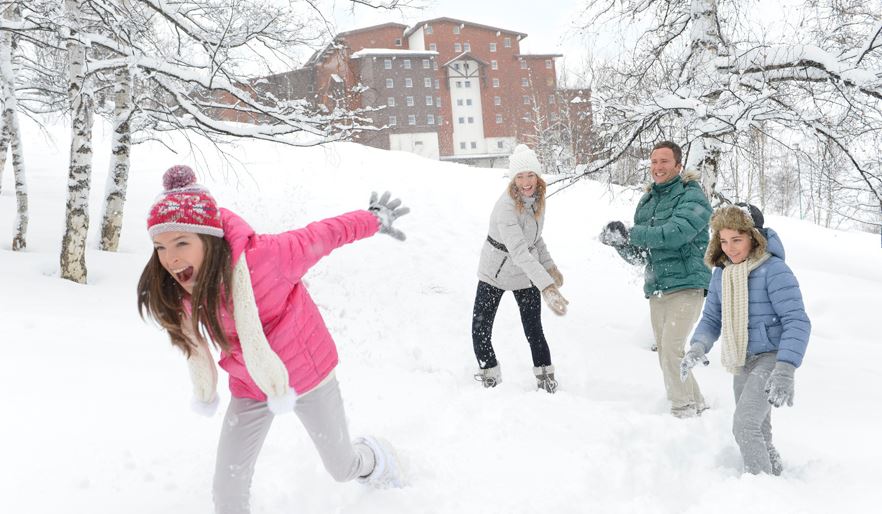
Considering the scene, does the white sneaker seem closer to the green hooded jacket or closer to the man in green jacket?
the man in green jacket

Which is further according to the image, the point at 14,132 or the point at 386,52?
the point at 386,52

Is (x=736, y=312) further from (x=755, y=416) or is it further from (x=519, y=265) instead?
(x=519, y=265)

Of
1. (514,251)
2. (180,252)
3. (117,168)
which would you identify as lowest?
(514,251)

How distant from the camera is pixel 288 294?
8.79 ft

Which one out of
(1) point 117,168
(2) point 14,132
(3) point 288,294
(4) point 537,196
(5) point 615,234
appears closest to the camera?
(3) point 288,294

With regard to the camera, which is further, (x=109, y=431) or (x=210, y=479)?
(x=109, y=431)

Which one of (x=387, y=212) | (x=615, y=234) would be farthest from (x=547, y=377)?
(x=387, y=212)

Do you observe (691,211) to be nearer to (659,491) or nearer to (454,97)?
(659,491)

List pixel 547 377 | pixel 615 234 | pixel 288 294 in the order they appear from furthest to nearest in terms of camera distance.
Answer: pixel 547 377 → pixel 615 234 → pixel 288 294

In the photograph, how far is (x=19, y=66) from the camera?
37.3 feet

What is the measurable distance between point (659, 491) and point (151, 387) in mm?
3555

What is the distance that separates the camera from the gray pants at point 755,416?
10.5 ft

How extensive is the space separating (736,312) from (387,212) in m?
2.13

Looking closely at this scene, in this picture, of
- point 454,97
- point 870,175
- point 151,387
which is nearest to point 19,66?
point 151,387
